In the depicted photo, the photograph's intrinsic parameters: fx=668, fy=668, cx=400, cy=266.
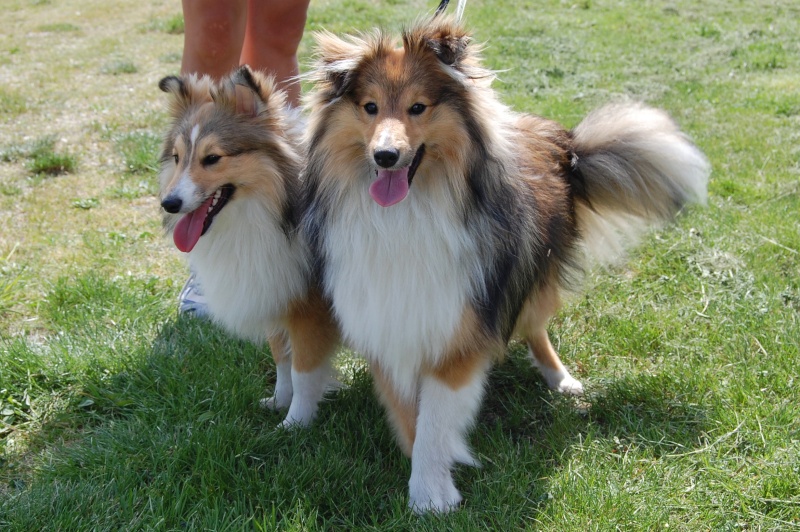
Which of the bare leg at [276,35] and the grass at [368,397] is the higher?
the bare leg at [276,35]

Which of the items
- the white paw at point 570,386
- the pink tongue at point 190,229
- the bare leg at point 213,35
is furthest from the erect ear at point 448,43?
the white paw at point 570,386

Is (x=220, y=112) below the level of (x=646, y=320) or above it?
above

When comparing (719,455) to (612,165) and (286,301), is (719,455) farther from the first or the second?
(286,301)

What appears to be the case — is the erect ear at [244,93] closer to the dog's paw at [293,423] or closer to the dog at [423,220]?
the dog at [423,220]

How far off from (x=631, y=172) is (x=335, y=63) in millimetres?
1457

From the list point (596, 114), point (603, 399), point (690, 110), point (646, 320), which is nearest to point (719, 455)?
point (603, 399)

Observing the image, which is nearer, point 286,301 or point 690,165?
point 286,301

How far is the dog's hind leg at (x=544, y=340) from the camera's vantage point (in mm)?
2936

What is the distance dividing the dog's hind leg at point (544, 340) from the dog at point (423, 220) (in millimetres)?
218

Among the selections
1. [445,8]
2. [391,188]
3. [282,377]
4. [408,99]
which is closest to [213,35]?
A: [445,8]

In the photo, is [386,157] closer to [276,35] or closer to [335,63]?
[335,63]

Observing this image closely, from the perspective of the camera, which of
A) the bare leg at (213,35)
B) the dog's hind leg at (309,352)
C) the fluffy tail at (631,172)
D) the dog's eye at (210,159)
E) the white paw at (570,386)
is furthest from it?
the bare leg at (213,35)

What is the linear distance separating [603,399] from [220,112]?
207cm

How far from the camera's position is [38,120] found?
6.64 meters
